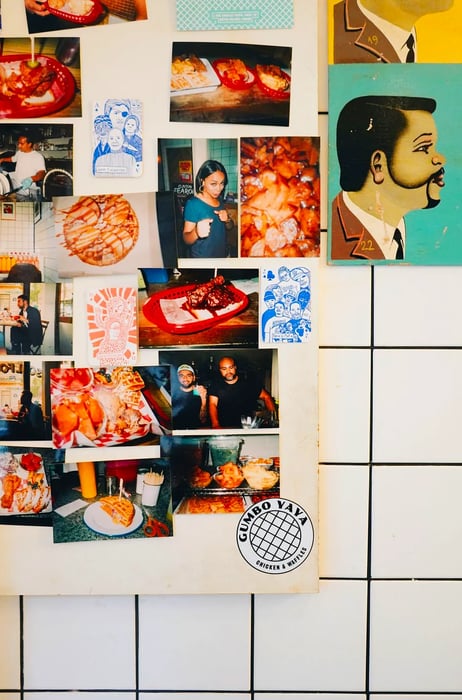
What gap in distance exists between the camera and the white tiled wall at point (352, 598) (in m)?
1.06

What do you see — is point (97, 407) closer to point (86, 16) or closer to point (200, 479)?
point (200, 479)

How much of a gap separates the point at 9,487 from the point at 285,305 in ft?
1.76

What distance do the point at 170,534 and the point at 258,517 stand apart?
0.15m

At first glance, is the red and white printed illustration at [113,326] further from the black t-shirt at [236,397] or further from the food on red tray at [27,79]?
the food on red tray at [27,79]

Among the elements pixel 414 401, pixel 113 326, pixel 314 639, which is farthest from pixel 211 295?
pixel 314 639

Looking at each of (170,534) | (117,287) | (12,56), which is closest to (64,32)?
(12,56)

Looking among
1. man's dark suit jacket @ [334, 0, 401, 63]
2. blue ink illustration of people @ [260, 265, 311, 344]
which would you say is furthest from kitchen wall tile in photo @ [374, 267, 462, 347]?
man's dark suit jacket @ [334, 0, 401, 63]

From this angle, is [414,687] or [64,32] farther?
[414,687]

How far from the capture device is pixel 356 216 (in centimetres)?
103

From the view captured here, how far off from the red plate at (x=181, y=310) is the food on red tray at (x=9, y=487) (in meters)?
0.34

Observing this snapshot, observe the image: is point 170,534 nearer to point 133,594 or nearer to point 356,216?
point 133,594

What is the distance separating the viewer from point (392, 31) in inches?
39.7

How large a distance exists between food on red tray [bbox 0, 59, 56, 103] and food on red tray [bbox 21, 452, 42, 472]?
0.57 m

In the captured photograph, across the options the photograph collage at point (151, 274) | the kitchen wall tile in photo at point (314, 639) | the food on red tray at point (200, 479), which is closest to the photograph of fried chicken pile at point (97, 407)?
the photograph collage at point (151, 274)
